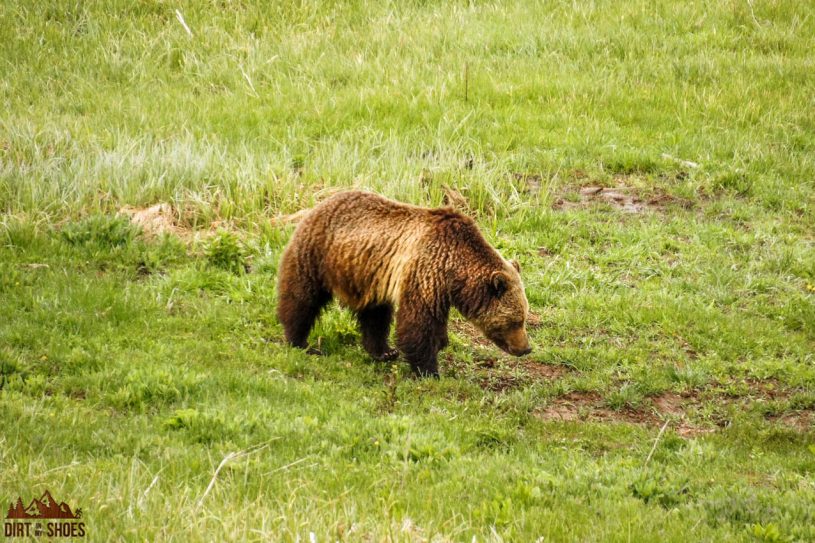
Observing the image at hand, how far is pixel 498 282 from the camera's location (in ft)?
26.5

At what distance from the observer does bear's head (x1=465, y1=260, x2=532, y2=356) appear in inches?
323

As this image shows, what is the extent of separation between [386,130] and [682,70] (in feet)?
16.9

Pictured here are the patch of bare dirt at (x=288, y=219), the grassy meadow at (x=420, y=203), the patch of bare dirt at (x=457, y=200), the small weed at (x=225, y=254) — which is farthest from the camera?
the patch of bare dirt at (x=457, y=200)

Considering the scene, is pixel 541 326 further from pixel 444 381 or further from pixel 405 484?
pixel 405 484

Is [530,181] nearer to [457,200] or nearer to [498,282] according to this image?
[457,200]

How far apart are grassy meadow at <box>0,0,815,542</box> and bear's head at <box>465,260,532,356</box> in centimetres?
43

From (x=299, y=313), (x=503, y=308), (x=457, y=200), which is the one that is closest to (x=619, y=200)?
(x=457, y=200)

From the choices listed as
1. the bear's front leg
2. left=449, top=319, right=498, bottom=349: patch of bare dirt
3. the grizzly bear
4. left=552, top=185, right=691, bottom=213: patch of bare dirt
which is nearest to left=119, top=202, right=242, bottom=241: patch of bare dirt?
the grizzly bear

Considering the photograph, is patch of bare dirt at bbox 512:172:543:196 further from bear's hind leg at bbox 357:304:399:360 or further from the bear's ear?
the bear's ear

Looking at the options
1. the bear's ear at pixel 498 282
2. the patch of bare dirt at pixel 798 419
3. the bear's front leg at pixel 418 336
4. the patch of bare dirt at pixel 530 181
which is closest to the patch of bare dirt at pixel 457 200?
the patch of bare dirt at pixel 530 181

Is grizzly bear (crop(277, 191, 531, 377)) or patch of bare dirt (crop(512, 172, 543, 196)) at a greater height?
grizzly bear (crop(277, 191, 531, 377))

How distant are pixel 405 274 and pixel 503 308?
864 millimetres

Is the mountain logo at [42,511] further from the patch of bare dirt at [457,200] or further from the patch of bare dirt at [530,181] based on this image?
the patch of bare dirt at [530,181]

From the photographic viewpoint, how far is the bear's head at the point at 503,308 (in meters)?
8.20
